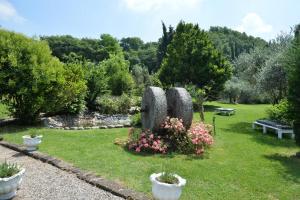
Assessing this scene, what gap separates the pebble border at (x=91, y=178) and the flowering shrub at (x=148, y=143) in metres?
2.39

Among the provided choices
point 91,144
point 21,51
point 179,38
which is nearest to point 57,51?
point 179,38

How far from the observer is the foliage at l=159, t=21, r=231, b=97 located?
23.6 metres

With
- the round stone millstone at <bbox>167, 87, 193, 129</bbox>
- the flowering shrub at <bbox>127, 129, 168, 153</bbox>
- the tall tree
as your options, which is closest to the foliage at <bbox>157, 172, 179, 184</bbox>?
the flowering shrub at <bbox>127, 129, 168, 153</bbox>

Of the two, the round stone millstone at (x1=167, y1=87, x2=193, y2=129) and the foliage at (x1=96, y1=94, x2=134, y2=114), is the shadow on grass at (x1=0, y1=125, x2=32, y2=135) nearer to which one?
the foliage at (x1=96, y1=94, x2=134, y2=114)

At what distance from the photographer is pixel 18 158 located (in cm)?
870

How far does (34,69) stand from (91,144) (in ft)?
15.2

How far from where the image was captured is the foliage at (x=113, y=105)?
1858 cm

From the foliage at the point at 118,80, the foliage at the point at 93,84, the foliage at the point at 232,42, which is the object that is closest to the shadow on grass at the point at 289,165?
the foliage at the point at 93,84

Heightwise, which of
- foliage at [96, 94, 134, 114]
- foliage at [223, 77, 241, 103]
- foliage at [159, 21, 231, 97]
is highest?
foliage at [159, 21, 231, 97]

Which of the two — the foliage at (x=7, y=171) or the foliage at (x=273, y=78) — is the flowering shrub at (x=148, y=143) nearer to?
the foliage at (x=7, y=171)

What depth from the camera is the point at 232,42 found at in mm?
76938

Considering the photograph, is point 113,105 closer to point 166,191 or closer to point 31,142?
point 31,142

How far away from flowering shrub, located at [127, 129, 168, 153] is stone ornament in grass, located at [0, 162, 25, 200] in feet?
13.4

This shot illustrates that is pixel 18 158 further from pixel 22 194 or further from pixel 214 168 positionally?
pixel 214 168
